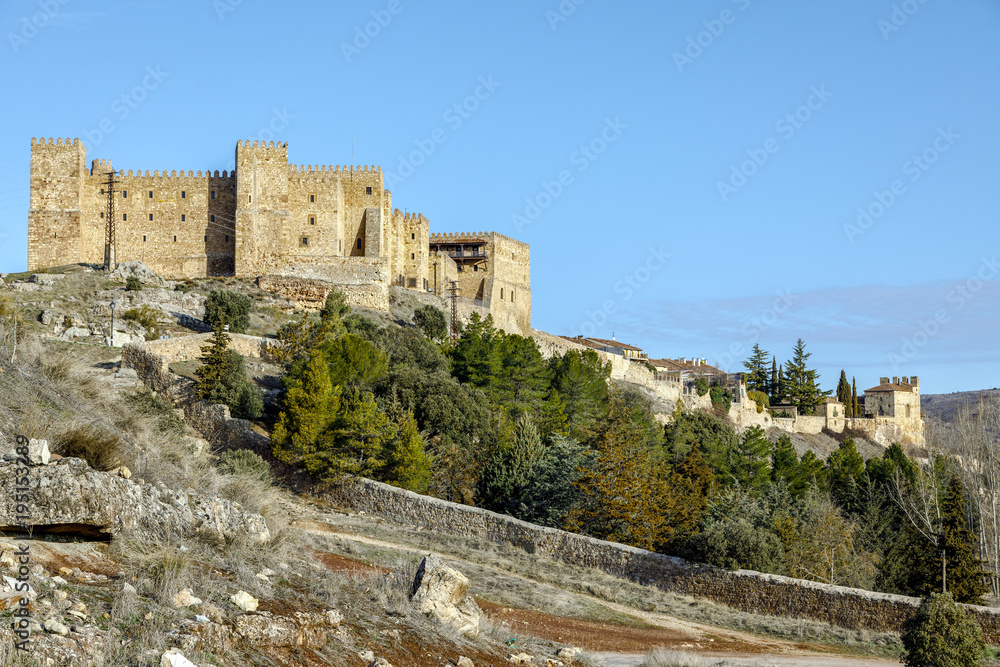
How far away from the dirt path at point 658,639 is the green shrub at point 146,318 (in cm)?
2443

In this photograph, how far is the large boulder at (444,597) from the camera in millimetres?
9672

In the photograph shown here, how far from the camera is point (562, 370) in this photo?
41938mm

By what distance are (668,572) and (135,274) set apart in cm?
3471

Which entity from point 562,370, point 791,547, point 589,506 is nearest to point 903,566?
point 791,547

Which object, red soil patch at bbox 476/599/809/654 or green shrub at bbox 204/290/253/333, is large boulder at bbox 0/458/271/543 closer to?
red soil patch at bbox 476/599/809/654

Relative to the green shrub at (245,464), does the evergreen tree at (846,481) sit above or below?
below

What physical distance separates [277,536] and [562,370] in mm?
31336

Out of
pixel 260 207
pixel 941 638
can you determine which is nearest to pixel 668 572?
pixel 941 638

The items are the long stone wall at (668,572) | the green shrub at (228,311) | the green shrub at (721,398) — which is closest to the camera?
the long stone wall at (668,572)

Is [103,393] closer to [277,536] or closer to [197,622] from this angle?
[277,536]

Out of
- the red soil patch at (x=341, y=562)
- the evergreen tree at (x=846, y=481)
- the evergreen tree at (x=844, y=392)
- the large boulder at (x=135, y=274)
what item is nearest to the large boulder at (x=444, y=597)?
the red soil patch at (x=341, y=562)

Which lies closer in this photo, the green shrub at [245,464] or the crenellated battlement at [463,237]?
the green shrub at [245,464]

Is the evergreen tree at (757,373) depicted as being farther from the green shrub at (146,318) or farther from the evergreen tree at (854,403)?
the green shrub at (146,318)

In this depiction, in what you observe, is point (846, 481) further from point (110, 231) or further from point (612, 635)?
point (110, 231)
